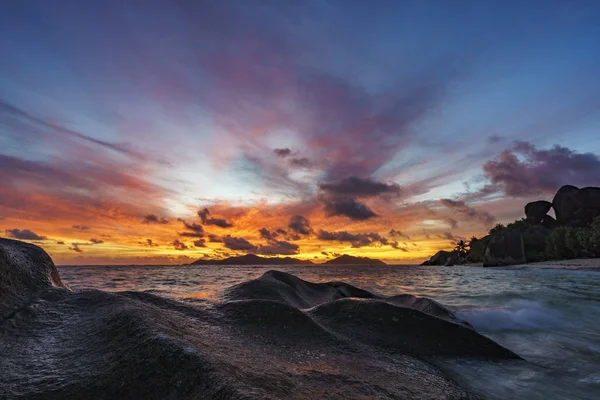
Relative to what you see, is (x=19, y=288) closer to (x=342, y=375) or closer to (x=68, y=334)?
(x=68, y=334)

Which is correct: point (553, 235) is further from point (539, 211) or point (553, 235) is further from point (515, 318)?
point (515, 318)

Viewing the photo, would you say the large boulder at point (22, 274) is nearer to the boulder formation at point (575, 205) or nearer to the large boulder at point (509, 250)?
the large boulder at point (509, 250)

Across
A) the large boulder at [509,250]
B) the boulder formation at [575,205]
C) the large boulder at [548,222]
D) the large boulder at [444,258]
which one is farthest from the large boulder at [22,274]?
the large boulder at [444,258]

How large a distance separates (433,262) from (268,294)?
18265cm

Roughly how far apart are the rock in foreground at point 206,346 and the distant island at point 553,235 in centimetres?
8690

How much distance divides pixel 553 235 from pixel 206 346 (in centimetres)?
10798

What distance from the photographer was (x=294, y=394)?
7.41 feet

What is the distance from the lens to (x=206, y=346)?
9.01ft

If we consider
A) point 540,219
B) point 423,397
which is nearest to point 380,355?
point 423,397

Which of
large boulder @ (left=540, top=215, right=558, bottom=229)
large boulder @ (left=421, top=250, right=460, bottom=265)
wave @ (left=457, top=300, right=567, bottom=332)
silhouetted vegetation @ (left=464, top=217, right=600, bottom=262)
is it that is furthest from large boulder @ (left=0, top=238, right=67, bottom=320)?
large boulder @ (left=421, top=250, right=460, bottom=265)

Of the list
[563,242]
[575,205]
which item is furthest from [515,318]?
[575,205]

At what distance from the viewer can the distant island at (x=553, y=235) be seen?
78.4 metres

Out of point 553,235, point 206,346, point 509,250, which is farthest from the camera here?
point 509,250

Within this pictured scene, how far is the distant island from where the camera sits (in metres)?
78.4
